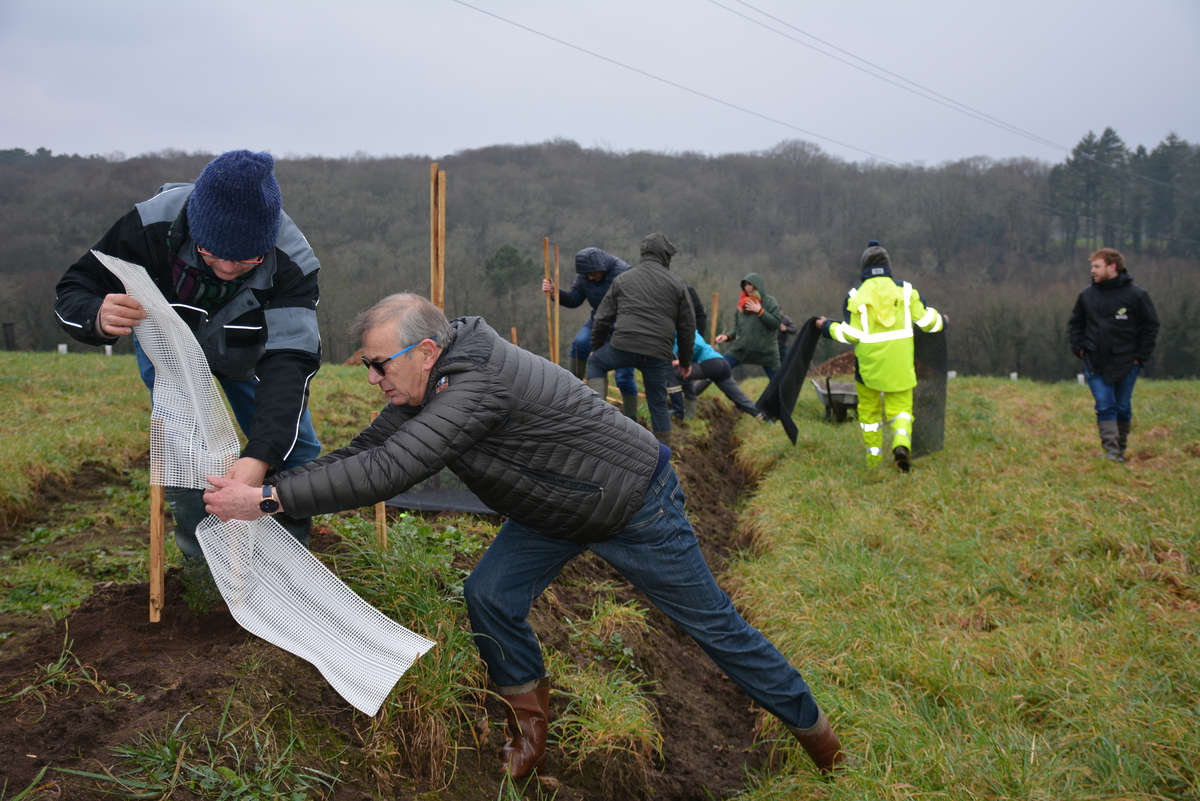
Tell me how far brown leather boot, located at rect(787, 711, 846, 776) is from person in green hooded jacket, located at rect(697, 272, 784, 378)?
877 centimetres

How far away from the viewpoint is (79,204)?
1587 inches

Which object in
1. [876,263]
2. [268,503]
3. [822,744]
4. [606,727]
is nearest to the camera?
[268,503]

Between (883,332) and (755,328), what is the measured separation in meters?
4.63

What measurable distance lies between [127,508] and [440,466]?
3.98 meters

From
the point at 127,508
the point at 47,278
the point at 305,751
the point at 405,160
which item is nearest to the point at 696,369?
the point at 127,508

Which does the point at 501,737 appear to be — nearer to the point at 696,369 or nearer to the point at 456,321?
the point at 456,321

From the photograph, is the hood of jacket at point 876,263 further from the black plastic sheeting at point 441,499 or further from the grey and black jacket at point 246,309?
the grey and black jacket at point 246,309

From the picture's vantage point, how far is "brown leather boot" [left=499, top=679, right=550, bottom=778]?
281cm

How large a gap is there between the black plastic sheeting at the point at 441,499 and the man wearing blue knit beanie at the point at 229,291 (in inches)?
70.6

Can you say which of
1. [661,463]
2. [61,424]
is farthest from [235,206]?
[61,424]

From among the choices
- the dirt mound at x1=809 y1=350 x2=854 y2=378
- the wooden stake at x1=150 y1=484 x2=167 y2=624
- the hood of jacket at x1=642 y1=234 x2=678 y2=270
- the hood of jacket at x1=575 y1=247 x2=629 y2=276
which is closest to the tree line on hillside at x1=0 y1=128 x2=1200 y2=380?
the dirt mound at x1=809 y1=350 x2=854 y2=378

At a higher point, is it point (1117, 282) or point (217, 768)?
point (1117, 282)

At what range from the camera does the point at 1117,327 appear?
751 centimetres

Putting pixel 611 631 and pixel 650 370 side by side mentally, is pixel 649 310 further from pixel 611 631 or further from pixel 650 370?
pixel 611 631
